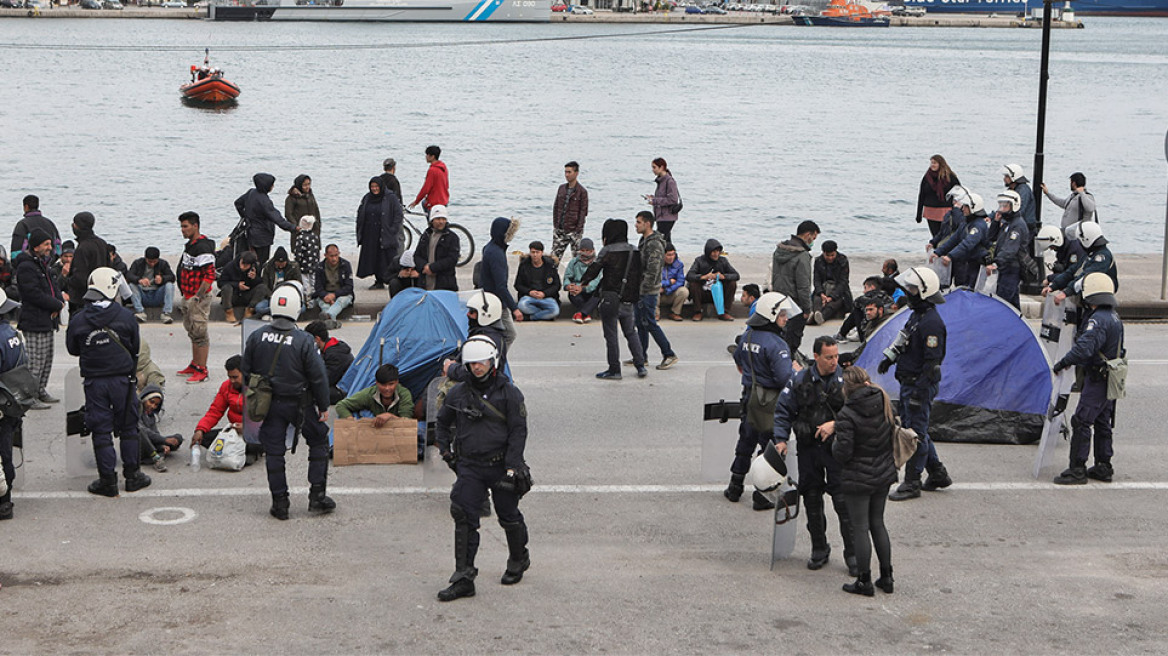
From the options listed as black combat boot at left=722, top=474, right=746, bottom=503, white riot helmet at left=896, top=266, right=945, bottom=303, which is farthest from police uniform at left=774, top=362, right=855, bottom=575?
white riot helmet at left=896, top=266, right=945, bottom=303

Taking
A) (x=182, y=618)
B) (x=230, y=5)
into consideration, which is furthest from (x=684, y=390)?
(x=230, y=5)

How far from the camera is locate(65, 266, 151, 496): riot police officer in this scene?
10.0 meters

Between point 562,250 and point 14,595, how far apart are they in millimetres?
11771

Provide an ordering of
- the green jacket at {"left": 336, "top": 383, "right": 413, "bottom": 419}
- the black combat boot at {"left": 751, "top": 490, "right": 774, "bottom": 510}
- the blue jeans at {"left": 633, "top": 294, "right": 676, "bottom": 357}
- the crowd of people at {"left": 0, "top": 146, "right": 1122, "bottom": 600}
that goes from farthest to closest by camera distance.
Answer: the blue jeans at {"left": 633, "top": 294, "right": 676, "bottom": 357}
the green jacket at {"left": 336, "top": 383, "right": 413, "bottom": 419}
the black combat boot at {"left": 751, "top": 490, "right": 774, "bottom": 510}
the crowd of people at {"left": 0, "top": 146, "right": 1122, "bottom": 600}

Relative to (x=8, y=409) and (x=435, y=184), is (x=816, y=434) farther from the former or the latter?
(x=435, y=184)

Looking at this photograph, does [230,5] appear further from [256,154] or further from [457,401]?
[457,401]

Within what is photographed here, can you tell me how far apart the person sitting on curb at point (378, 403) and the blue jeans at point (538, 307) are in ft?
18.9

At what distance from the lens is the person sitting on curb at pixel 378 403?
11398mm

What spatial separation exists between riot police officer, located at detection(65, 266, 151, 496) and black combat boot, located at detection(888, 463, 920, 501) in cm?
587

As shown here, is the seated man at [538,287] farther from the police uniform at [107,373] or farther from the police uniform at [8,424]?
the police uniform at [8,424]

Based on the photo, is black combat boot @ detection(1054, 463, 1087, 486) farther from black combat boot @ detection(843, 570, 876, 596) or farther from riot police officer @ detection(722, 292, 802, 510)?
black combat boot @ detection(843, 570, 876, 596)

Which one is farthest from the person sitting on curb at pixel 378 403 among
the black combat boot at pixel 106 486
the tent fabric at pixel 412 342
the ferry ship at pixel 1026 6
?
the ferry ship at pixel 1026 6

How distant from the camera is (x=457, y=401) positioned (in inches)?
335

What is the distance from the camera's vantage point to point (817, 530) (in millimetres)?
9188
